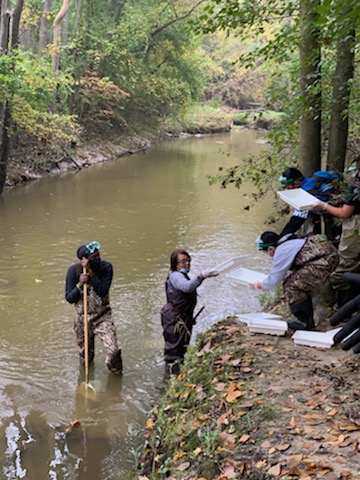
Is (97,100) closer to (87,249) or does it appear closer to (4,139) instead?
(4,139)

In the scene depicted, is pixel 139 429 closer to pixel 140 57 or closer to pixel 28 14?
pixel 28 14

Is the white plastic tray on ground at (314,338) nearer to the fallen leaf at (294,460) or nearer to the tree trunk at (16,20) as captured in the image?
the fallen leaf at (294,460)

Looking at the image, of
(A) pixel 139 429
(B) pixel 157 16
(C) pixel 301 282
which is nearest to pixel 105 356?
(A) pixel 139 429

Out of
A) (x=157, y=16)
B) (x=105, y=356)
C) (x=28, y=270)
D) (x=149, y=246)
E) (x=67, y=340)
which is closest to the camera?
(x=105, y=356)

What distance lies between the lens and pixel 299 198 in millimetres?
5133

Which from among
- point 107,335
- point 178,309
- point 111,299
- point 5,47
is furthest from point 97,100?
point 178,309

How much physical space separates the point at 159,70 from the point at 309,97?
94.8 feet

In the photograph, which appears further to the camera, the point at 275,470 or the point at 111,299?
the point at 111,299

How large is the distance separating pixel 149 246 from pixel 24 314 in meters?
4.75

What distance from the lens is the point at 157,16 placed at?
102 feet

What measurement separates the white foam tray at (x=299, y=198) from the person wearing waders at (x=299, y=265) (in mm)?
452

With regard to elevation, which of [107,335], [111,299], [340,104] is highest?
[340,104]

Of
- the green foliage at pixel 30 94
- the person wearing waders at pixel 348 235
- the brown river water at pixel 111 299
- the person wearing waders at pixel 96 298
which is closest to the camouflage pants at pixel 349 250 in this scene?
the person wearing waders at pixel 348 235

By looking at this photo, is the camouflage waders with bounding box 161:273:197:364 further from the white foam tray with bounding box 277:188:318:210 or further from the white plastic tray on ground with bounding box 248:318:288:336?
the white foam tray with bounding box 277:188:318:210
